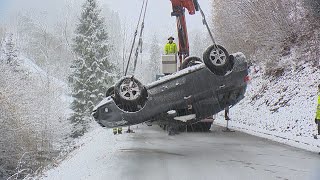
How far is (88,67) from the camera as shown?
104ft

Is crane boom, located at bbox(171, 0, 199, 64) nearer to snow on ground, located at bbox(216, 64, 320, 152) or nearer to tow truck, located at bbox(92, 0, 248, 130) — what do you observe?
tow truck, located at bbox(92, 0, 248, 130)

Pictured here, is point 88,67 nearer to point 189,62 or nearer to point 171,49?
point 171,49

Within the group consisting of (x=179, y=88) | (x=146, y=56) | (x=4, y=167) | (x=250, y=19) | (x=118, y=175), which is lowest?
(x=4, y=167)

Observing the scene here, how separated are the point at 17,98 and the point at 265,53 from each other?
16.2 m

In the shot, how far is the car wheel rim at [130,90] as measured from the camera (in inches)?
312

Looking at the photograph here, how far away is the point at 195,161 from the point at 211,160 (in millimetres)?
318

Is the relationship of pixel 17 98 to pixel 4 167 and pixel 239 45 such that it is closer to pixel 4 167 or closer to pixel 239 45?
pixel 4 167

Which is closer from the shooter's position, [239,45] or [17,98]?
[17,98]

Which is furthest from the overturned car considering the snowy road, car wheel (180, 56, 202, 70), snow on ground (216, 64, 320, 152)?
snow on ground (216, 64, 320, 152)

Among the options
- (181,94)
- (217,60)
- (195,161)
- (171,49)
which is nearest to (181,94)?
(181,94)

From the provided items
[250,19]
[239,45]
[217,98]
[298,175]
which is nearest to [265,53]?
[250,19]

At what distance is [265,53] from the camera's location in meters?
25.7

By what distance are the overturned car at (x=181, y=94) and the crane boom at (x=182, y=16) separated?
110 inches

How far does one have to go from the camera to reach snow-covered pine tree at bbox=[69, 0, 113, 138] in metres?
30.4
